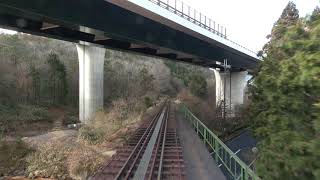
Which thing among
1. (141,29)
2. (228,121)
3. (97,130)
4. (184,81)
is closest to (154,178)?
(97,130)

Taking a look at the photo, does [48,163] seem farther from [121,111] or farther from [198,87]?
[198,87]

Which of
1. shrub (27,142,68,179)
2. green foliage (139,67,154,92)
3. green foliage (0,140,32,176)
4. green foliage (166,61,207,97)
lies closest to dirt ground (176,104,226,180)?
shrub (27,142,68,179)

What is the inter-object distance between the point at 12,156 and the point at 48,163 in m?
3.40

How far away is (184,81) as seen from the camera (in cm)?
10769

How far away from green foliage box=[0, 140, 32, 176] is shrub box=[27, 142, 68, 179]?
0.71 m

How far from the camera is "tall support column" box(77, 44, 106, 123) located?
122 ft

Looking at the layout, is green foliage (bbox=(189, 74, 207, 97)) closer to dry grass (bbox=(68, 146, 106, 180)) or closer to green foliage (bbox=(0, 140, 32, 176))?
green foliage (bbox=(0, 140, 32, 176))

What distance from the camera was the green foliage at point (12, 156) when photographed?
1905cm

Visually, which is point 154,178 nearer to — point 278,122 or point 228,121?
point 278,122

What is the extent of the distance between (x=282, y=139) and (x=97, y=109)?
31.8 meters

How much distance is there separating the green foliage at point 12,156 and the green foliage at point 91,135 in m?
3.83

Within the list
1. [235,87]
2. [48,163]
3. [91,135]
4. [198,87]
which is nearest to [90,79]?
[91,135]

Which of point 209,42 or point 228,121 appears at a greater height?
point 209,42

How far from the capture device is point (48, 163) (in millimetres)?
18234
